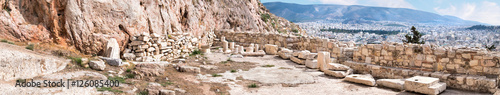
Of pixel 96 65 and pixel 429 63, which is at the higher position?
pixel 96 65

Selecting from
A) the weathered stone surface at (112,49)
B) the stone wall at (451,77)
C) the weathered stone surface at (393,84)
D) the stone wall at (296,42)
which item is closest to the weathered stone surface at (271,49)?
the stone wall at (296,42)

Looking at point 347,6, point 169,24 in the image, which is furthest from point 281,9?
point 169,24

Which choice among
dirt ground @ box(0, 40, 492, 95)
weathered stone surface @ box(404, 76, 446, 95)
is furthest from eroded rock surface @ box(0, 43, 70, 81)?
weathered stone surface @ box(404, 76, 446, 95)

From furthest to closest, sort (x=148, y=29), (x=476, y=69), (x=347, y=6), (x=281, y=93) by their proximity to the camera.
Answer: (x=347, y=6) < (x=148, y=29) < (x=476, y=69) < (x=281, y=93)

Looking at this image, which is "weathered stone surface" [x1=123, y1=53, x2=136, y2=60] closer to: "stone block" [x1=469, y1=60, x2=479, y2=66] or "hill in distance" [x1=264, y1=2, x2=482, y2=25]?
"stone block" [x1=469, y1=60, x2=479, y2=66]

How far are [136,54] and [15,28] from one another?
13.5ft

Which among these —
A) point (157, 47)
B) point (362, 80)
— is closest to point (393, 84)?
point (362, 80)

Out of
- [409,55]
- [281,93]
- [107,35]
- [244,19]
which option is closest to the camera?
[281,93]

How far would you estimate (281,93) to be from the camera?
29.1 feet

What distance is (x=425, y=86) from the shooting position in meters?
8.49

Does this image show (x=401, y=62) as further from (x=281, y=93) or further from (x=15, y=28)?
(x=15, y=28)

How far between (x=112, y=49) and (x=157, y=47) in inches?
100

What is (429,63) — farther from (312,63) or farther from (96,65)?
(96,65)

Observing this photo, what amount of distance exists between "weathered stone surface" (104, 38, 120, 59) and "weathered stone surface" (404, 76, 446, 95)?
32.2ft
